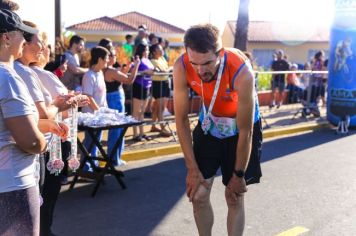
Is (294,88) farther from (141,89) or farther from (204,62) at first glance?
(204,62)

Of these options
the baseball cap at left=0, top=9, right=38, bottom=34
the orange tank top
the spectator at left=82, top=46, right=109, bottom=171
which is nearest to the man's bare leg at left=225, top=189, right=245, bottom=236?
the orange tank top

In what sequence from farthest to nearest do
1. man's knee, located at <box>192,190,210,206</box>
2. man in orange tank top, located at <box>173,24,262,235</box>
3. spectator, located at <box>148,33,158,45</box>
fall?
spectator, located at <box>148,33,158,45</box>, man's knee, located at <box>192,190,210,206</box>, man in orange tank top, located at <box>173,24,262,235</box>

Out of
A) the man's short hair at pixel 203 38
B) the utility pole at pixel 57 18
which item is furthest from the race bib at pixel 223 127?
the utility pole at pixel 57 18

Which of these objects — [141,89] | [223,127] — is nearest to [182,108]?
[223,127]

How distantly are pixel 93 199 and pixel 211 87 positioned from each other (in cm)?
264

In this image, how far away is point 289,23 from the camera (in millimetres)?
58031

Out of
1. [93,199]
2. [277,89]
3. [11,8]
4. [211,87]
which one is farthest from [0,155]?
[277,89]

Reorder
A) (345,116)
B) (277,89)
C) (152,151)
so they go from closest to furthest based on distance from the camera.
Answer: (152,151) → (345,116) → (277,89)

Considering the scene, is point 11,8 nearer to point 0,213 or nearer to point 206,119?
point 0,213

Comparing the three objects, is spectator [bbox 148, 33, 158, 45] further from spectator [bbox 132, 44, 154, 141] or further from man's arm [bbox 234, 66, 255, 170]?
man's arm [bbox 234, 66, 255, 170]

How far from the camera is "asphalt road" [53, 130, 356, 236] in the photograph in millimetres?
4496

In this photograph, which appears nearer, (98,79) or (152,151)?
(98,79)

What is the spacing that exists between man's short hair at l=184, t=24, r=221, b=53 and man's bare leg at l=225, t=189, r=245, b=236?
1.22 m

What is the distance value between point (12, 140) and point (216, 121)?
1.64m
